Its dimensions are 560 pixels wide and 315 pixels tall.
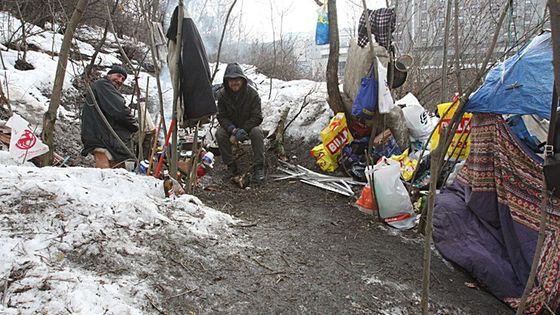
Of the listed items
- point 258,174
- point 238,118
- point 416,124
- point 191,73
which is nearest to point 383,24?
point 416,124

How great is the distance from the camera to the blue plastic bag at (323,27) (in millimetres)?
5097

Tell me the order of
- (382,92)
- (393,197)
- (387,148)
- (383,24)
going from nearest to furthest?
(393,197) < (382,92) < (383,24) < (387,148)

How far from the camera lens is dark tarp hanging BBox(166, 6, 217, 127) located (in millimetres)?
3125

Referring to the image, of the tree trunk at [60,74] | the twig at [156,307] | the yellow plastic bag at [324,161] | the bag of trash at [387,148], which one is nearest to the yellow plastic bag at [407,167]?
the bag of trash at [387,148]

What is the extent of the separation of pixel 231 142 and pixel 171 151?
1.72 meters

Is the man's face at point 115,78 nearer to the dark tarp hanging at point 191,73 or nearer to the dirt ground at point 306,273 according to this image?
the dark tarp hanging at point 191,73

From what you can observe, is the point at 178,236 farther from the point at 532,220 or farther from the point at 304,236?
the point at 532,220

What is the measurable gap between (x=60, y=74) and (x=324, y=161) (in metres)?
3.06

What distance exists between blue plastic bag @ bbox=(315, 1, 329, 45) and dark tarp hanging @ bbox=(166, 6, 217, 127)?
2.39 meters

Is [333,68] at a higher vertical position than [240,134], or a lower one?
higher

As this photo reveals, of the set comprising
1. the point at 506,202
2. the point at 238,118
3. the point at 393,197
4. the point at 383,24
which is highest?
the point at 383,24

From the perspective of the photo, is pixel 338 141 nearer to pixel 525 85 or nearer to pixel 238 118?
pixel 238 118

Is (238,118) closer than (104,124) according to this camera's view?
No

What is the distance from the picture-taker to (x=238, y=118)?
5.05 m
